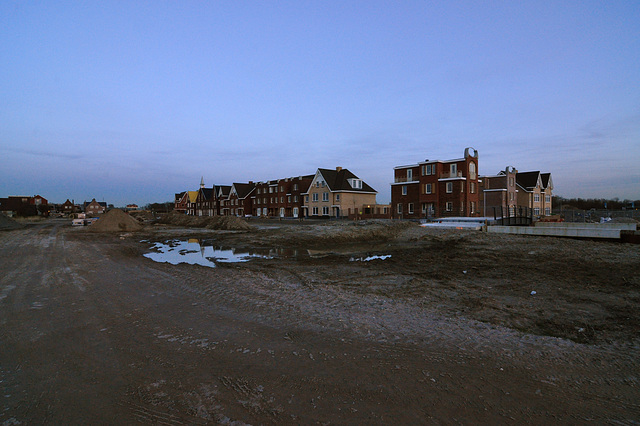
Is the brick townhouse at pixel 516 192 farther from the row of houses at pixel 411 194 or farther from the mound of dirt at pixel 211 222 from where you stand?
the mound of dirt at pixel 211 222

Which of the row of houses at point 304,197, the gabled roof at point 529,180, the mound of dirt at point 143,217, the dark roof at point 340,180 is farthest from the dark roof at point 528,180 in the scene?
the mound of dirt at point 143,217

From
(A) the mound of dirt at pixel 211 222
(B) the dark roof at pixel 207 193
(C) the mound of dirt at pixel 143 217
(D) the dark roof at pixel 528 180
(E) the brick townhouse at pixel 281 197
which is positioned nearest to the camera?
(A) the mound of dirt at pixel 211 222

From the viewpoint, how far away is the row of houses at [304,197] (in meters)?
58.0

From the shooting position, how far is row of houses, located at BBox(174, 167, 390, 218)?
5800 centimetres

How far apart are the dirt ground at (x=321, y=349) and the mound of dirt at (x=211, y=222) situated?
25724 millimetres

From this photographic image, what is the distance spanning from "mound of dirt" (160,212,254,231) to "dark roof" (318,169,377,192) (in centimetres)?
2039

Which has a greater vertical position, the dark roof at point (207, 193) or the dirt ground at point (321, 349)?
the dark roof at point (207, 193)

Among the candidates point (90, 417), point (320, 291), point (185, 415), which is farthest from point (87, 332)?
point (320, 291)

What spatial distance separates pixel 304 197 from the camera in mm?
65188

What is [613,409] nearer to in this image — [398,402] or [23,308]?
[398,402]

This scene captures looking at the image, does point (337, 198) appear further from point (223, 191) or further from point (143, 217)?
point (143, 217)

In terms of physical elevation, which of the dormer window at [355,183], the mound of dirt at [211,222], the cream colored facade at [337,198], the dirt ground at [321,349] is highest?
the dormer window at [355,183]

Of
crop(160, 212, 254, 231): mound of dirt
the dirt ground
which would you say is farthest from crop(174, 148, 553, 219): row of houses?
the dirt ground

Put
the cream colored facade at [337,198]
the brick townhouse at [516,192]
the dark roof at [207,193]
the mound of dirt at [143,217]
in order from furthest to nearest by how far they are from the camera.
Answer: the dark roof at [207,193]
the mound of dirt at [143,217]
the cream colored facade at [337,198]
the brick townhouse at [516,192]
